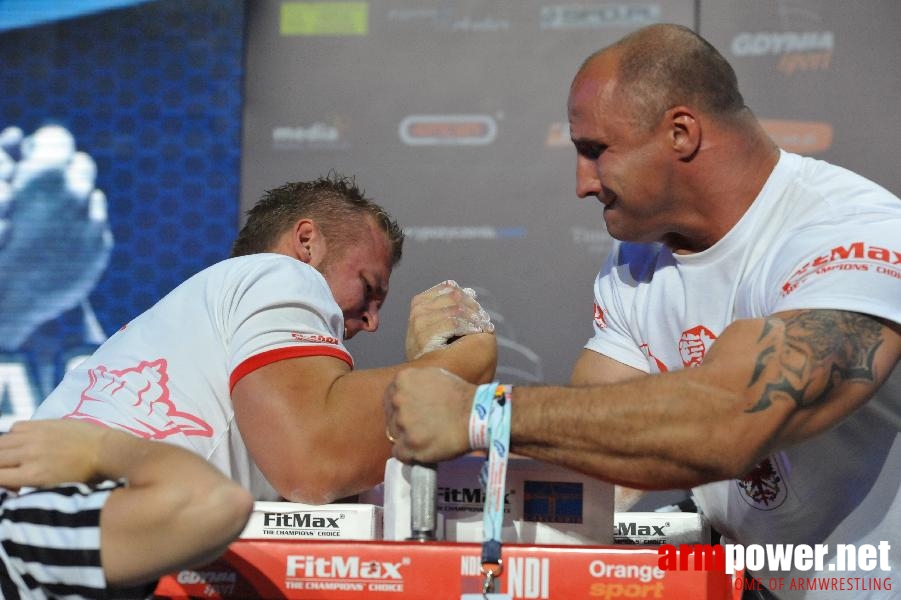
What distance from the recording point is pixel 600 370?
79.7 inches

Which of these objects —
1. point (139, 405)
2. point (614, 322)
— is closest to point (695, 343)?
point (614, 322)

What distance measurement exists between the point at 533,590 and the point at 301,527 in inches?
16.2

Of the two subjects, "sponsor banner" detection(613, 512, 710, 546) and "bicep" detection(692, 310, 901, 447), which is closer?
"bicep" detection(692, 310, 901, 447)

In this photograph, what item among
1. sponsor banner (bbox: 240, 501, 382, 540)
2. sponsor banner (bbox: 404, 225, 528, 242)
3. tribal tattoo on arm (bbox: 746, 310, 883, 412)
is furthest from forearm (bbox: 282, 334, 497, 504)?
sponsor banner (bbox: 404, 225, 528, 242)

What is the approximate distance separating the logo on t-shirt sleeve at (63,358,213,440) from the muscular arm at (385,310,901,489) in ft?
1.60

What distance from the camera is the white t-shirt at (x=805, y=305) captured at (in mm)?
1420

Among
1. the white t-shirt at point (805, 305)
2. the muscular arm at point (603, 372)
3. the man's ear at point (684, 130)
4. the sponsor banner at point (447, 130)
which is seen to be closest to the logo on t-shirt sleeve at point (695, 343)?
the white t-shirt at point (805, 305)

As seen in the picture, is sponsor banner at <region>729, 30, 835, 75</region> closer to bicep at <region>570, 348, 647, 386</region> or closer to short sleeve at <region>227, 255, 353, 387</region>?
bicep at <region>570, 348, 647, 386</region>

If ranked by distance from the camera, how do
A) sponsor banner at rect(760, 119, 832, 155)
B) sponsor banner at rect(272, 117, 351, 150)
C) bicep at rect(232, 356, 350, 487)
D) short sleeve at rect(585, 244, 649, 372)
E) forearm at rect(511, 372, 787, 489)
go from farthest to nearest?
sponsor banner at rect(272, 117, 351, 150) < sponsor banner at rect(760, 119, 832, 155) < short sleeve at rect(585, 244, 649, 372) < bicep at rect(232, 356, 350, 487) < forearm at rect(511, 372, 787, 489)

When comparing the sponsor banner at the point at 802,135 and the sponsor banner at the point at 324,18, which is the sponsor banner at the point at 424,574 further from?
the sponsor banner at the point at 324,18

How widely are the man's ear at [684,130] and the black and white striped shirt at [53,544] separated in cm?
109

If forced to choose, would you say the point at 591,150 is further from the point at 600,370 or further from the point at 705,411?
the point at 705,411

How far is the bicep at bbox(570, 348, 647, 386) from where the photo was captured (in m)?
1.99

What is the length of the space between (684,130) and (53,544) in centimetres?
119
